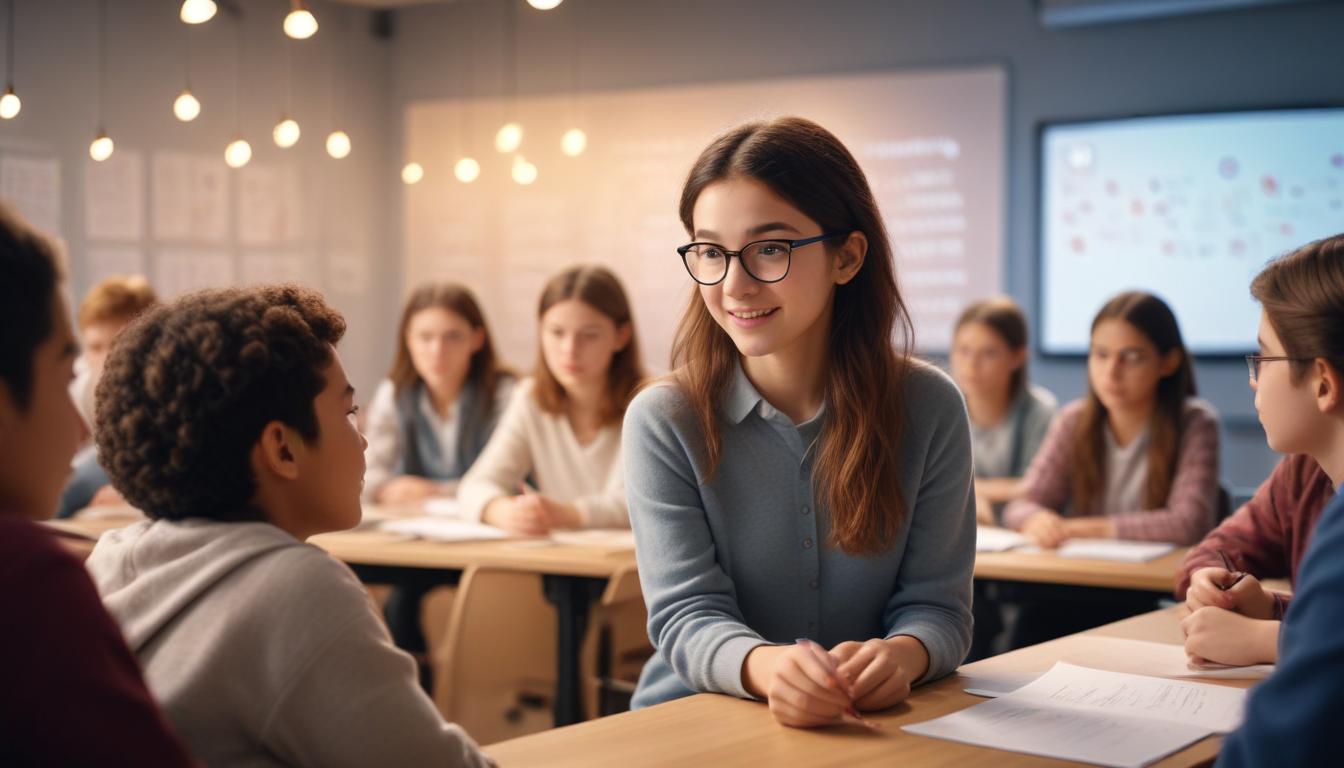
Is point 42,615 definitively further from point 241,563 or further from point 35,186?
point 35,186

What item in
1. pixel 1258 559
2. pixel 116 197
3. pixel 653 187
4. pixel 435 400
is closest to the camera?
pixel 1258 559

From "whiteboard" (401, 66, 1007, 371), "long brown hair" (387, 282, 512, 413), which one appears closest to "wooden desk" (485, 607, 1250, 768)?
"long brown hair" (387, 282, 512, 413)

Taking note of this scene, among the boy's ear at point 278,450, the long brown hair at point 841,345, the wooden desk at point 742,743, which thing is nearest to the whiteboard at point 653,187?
the long brown hair at point 841,345

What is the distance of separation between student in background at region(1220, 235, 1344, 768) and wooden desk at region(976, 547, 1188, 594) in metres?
1.07

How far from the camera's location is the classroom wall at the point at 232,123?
5.75m

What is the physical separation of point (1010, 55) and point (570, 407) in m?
3.16

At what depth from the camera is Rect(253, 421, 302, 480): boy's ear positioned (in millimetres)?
1207

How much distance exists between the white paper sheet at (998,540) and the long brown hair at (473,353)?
72.7 inches

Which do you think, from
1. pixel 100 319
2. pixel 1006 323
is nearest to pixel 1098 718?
pixel 1006 323

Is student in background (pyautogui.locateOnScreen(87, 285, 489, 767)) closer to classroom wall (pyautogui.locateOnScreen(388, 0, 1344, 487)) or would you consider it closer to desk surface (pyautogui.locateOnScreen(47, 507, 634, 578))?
desk surface (pyautogui.locateOnScreen(47, 507, 634, 578))

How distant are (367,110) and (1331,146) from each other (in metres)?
4.95

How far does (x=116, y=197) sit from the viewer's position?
601cm

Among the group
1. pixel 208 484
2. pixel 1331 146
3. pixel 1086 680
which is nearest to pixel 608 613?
pixel 1086 680

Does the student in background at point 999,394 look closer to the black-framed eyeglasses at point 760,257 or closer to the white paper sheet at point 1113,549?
the white paper sheet at point 1113,549
